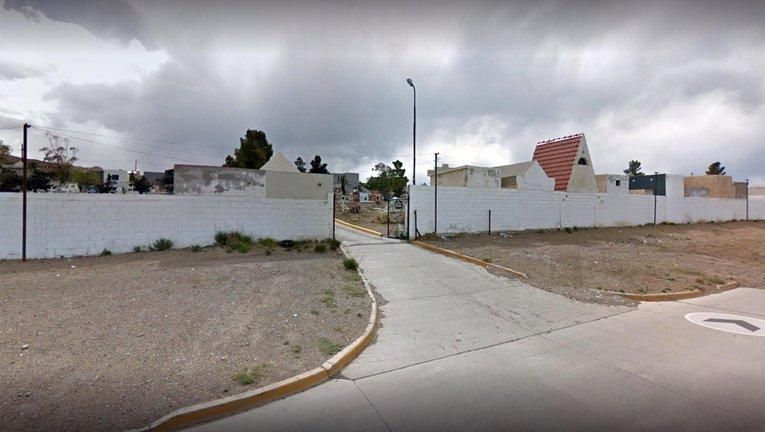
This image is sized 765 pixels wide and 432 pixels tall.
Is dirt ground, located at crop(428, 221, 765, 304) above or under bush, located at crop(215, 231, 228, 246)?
under

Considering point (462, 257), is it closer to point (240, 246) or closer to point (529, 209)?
point (240, 246)

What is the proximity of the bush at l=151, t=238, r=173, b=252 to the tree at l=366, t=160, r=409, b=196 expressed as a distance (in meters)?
37.5

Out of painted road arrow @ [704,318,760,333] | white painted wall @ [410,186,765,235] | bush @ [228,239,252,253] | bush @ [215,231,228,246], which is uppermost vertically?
white painted wall @ [410,186,765,235]

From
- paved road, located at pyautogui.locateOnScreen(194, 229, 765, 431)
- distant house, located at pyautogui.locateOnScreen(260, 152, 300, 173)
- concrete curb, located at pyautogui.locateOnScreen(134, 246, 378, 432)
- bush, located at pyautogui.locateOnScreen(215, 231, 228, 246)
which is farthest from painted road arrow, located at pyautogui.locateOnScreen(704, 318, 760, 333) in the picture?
distant house, located at pyautogui.locateOnScreen(260, 152, 300, 173)

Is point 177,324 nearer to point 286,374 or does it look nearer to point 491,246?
point 286,374

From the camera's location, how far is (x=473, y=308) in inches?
257

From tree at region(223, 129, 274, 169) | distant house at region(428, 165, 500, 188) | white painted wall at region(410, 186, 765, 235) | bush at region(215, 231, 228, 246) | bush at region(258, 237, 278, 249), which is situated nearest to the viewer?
bush at region(215, 231, 228, 246)

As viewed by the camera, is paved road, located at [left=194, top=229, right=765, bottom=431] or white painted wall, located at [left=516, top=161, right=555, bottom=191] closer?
paved road, located at [left=194, top=229, right=765, bottom=431]

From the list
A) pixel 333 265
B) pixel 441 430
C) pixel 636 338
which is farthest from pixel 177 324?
pixel 636 338

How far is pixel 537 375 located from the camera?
3.86m

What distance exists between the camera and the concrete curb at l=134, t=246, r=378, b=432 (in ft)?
9.67

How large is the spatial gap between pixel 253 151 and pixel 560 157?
27.6m

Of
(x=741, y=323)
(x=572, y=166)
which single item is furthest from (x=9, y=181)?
(x=572, y=166)

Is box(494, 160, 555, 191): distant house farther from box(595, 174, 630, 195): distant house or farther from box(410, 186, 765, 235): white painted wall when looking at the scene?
box(595, 174, 630, 195): distant house
